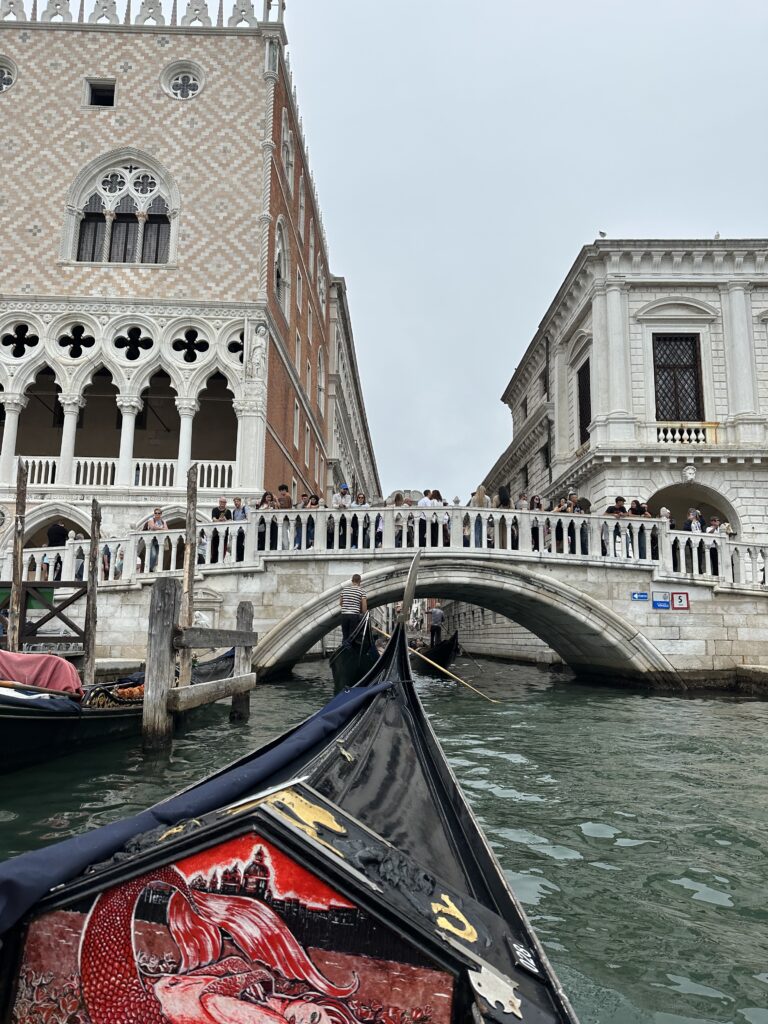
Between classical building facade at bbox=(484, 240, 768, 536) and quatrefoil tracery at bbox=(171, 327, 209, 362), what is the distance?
7171 millimetres

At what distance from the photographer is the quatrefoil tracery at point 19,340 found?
38.8 feet

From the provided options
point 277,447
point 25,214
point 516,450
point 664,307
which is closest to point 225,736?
point 277,447

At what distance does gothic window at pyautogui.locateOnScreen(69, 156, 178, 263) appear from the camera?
12.3 m

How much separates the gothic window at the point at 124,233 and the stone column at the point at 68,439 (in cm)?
262

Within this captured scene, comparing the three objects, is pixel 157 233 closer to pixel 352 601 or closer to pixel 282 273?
pixel 282 273

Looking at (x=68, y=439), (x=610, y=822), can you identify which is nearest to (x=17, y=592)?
(x=610, y=822)

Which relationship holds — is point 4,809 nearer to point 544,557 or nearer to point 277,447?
point 544,557

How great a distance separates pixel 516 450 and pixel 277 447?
9.67 metres

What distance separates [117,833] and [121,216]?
1308 cm

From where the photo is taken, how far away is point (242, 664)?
23.2ft

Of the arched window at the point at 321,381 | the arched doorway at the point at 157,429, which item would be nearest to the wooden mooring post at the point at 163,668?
the arched doorway at the point at 157,429

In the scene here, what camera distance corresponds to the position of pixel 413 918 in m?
1.09

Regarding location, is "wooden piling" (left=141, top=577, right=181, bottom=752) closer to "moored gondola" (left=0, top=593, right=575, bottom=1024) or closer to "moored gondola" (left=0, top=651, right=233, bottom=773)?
"moored gondola" (left=0, top=651, right=233, bottom=773)

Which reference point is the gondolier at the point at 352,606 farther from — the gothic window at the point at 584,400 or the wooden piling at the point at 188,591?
the gothic window at the point at 584,400
